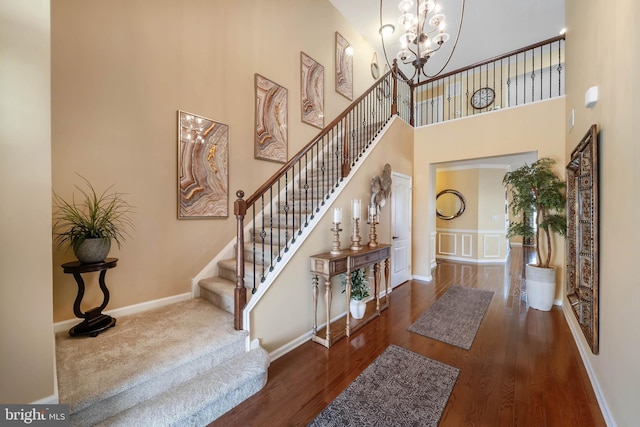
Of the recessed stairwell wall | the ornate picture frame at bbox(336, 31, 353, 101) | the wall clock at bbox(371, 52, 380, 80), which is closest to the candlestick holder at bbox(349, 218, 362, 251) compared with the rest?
the recessed stairwell wall

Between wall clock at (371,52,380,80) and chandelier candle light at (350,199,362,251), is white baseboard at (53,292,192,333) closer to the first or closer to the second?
chandelier candle light at (350,199,362,251)

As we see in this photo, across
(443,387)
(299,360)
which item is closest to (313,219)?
(299,360)

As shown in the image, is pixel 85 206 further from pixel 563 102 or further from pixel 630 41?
pixel 563 102

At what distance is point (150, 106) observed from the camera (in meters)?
2.51

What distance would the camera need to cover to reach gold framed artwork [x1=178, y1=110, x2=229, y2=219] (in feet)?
9.03

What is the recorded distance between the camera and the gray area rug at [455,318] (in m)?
Answer: 2.74

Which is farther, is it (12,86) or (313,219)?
(313,219)

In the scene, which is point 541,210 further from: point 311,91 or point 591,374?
point 311,91

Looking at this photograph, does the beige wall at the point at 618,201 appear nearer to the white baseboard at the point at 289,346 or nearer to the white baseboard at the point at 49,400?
the white baseboard at the point at 289,346

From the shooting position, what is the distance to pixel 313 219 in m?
2.70

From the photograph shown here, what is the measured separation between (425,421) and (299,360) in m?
1.12

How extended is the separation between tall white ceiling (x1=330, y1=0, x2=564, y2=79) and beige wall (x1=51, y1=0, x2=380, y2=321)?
2.40 meters

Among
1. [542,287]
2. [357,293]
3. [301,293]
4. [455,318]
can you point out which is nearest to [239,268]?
[301,293]

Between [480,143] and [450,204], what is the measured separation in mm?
3160
